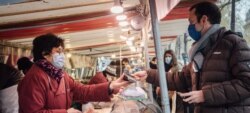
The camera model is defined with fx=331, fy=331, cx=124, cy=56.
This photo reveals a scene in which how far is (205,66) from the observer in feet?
8.43

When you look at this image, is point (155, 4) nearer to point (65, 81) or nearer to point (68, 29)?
point (65, 81)

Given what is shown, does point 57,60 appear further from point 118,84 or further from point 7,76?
point 7,76

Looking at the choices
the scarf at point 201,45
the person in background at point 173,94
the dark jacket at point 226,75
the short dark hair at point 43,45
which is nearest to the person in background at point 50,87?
the short dark hair at point 43,45

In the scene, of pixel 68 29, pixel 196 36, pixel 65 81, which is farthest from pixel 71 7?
pixel 196 36

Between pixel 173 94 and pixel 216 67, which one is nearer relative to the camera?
pixel 216 67

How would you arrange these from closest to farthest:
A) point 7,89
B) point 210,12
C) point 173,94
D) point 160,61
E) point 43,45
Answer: point 160,61
point 210,12
point 43,45
point 7,89
point 173,94

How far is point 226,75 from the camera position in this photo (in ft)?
8.04

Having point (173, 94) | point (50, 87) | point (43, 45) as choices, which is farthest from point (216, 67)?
point (173, 94)

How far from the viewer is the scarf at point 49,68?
8.92 feet

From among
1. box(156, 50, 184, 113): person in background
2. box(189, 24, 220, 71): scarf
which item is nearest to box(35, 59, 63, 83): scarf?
box(189, 24, 220, 71): scarf

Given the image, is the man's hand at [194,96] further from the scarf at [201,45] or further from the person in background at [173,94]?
the person in background at [173,94]

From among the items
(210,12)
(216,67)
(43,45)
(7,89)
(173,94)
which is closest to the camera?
(216,67)

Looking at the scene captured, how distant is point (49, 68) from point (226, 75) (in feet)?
4.60

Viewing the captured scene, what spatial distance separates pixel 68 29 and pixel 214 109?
185 inches
